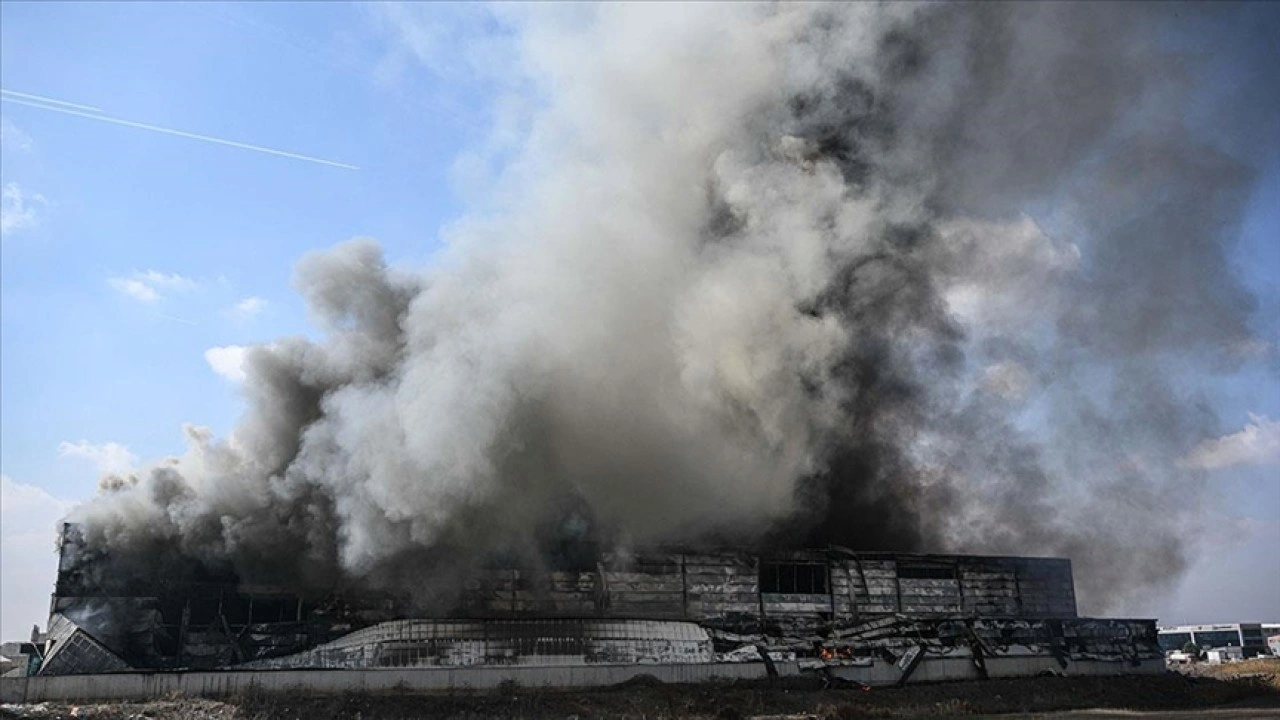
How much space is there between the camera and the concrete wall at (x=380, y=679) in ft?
126

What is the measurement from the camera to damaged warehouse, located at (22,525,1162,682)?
4350 cm

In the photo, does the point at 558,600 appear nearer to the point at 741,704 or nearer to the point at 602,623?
the point at 602,623

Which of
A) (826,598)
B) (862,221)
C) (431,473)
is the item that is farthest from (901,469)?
(431,473)

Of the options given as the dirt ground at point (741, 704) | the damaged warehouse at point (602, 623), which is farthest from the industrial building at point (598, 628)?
the dirt ground at point (741, 704)

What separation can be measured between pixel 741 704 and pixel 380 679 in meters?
14.3

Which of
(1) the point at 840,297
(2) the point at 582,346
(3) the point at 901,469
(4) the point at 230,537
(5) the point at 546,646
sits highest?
(1) the point at 840,297

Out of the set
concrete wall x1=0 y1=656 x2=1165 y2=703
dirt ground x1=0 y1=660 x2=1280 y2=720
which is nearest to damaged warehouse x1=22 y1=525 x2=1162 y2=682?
concrete wall x1=0 y1=656 x2=1165 y2=703

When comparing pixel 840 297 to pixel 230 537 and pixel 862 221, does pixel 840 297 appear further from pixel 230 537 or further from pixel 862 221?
pixel 230 537

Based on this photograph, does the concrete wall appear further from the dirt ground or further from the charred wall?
the charred wall

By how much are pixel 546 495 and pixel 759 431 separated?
11.2 metres

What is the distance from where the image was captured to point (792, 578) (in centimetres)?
5166

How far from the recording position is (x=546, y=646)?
44.6 m

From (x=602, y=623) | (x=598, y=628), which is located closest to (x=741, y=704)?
(x=598, y=628)

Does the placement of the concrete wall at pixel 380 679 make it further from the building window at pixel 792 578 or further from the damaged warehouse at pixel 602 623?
the building window at pixel 792 578
